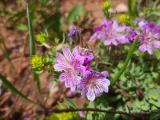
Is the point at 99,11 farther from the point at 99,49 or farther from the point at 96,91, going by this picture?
the point at 96,91

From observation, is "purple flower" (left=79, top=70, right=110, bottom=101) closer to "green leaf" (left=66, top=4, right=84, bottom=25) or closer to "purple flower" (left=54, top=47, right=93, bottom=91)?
"purple flower" (left=54, top=47, right=93, bottom=91)

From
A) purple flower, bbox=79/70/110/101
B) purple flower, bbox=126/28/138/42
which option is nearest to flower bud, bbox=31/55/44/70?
purple flower, bbox=79/70/110/101

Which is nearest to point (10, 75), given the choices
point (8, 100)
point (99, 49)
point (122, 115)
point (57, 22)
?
point (8, 100)

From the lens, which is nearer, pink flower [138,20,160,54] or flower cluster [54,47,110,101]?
flower cluster [54,47,110,101]

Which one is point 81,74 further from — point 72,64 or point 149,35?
point 149,35

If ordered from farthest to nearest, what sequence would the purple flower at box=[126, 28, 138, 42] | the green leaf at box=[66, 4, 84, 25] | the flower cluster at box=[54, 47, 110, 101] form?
the green leaf at box=[66, 4, 84, 25]
the purple flower at box=[126, 28, 138, 42]
the flower cluster at box=[54, 47, 110, 101]

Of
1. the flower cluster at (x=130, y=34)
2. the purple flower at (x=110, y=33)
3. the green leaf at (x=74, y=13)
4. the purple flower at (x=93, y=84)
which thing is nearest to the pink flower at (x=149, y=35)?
the flower cluster at (x=130, y=34)

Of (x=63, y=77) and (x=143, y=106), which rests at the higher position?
(x=63, y=77)
